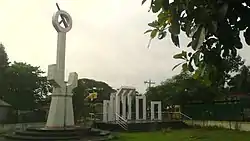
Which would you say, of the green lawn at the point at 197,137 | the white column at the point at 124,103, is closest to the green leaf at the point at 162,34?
the green lawn at the point at 197,137

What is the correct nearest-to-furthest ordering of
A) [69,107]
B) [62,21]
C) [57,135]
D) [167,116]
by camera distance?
1. [57,135]
2. [69,107]
3. [62,21]
4. [167,116]

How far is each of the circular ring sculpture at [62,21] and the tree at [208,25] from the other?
18.6 metres

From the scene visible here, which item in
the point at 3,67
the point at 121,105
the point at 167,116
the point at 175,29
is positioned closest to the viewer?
the point at 175,29

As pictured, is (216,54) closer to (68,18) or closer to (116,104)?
(68,18)

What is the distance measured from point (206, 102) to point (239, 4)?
26.3 meters

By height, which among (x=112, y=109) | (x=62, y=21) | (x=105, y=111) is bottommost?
(x=105, y=111)

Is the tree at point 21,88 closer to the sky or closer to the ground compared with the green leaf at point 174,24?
closer to the sky

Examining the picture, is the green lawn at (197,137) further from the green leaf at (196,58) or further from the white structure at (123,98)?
the green leaf at (196,58)

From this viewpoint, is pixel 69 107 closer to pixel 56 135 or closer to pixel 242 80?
pixel 56 135

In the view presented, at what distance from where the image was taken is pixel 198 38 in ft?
4.09

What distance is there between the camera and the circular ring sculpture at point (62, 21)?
19.5m

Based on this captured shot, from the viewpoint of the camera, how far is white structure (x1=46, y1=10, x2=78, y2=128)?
1902 cm

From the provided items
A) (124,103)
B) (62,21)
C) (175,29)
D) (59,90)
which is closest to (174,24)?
(175,29)

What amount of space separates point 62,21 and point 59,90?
4154 millimetres
